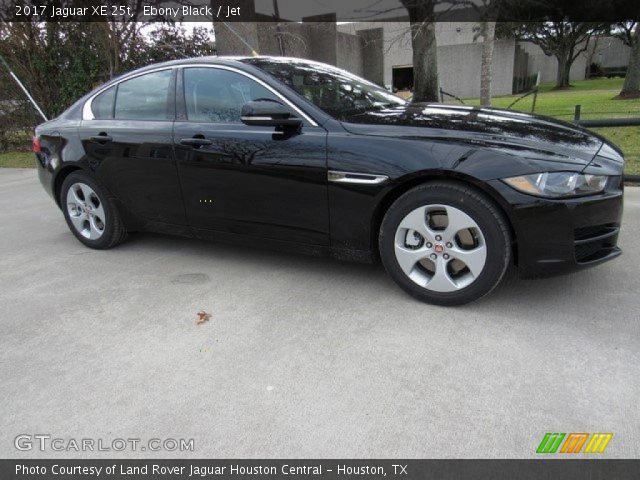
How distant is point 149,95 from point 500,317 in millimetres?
3231

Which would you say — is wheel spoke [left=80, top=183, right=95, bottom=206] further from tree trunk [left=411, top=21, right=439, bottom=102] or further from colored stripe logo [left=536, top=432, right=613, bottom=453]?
tree trunk [left=411, top=21, right=439, bottom=102]

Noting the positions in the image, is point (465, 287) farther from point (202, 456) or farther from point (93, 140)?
point (93, 140)

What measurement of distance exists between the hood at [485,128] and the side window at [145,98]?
→ 160 centimetres

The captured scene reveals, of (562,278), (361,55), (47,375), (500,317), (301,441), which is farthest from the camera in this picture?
(361,55)

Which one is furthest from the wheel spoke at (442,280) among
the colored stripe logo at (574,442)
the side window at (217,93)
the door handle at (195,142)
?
the door handle at (195,142)

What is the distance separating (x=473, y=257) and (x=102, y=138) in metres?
3.27

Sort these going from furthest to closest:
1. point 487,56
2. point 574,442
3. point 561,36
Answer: point 561,36
point 487,56
point 574,442

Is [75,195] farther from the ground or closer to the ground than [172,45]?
closer to the ground

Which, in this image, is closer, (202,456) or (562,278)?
(202,456)

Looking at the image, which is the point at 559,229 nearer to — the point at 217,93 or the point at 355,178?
the point at 355,178

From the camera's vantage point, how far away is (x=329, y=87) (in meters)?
3.96

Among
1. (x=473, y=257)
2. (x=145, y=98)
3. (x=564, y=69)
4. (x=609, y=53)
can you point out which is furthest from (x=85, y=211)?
(x=609, y=53)
